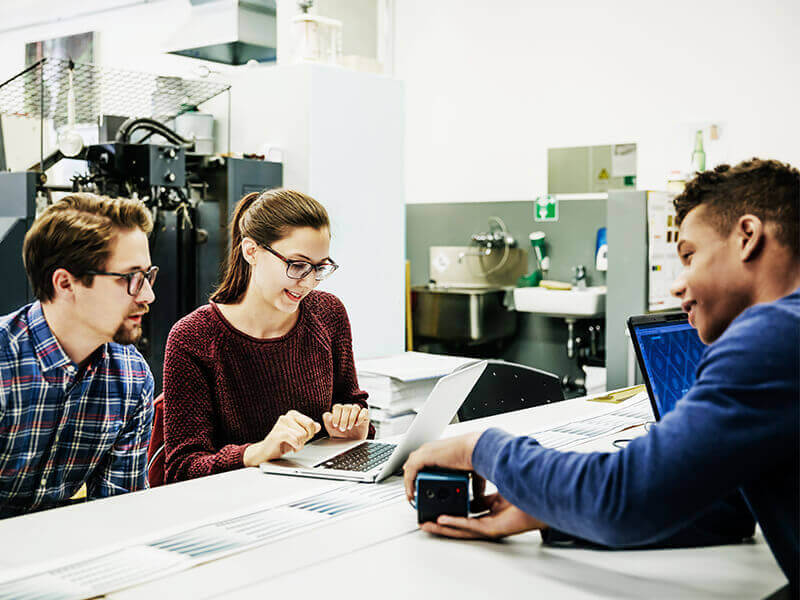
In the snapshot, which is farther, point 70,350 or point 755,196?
point 70,350

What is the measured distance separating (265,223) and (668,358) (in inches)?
41.8

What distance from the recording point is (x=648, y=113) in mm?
4844

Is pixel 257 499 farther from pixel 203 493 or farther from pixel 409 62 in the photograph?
pixel 409 62

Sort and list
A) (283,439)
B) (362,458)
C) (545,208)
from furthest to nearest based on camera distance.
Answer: (545,208) < (362,458) < (283,439)

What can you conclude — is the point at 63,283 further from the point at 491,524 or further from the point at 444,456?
the point at 491,524

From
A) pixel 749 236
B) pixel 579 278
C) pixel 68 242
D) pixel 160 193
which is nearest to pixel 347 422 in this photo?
pixel 68 242

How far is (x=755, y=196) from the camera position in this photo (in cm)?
118

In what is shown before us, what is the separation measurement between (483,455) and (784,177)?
1.99ft

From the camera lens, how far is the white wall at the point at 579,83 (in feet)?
14.7

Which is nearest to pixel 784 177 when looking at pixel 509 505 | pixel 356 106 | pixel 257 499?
pixel 509 505

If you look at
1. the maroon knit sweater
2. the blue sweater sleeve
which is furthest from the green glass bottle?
the blue sweater sleeve

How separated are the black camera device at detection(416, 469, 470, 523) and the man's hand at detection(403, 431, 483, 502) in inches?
0.6

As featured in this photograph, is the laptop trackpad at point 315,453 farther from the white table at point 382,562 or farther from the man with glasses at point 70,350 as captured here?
the man with glasses at point 70,350

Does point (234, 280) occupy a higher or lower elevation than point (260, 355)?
higher
